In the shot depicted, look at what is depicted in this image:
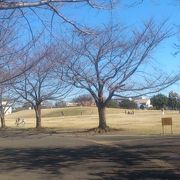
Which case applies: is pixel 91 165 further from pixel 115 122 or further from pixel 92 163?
pixel 115 122

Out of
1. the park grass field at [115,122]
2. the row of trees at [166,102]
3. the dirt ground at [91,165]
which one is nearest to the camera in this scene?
the dirt ground at [91,165]

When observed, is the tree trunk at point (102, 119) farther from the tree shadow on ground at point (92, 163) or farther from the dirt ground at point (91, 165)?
the dirt ground at point (91, 165)

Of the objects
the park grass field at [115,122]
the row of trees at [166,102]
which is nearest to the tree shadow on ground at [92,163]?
the park grass field at [115,122]

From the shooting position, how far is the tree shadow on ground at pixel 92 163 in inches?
542

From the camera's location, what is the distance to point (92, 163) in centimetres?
1661

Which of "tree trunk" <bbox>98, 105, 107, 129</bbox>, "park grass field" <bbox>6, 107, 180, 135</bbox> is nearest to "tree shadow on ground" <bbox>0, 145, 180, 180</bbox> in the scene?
"park grass field" <bbox>6, 107, 180, 135</bbox>

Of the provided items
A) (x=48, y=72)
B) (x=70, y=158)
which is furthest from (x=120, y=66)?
(x=70, y=158)

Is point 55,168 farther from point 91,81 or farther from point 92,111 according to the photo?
point 92,111

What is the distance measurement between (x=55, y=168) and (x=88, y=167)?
948mm

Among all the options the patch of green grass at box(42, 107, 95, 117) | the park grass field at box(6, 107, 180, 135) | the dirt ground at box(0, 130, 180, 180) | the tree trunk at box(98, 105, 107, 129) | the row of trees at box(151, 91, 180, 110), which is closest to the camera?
the dirt ground at box(0, 130, 180, 180)

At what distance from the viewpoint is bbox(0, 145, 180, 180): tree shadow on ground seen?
13.8m

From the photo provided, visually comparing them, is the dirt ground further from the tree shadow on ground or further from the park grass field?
the park grass field

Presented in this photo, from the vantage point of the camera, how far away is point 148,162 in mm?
16344

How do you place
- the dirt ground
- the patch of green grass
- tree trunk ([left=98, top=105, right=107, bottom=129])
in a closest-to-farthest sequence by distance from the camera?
1. the dirt ground
2. tree trunk ([left=98, top=105, right=107, bottom=129])
3. the patch of green grass
